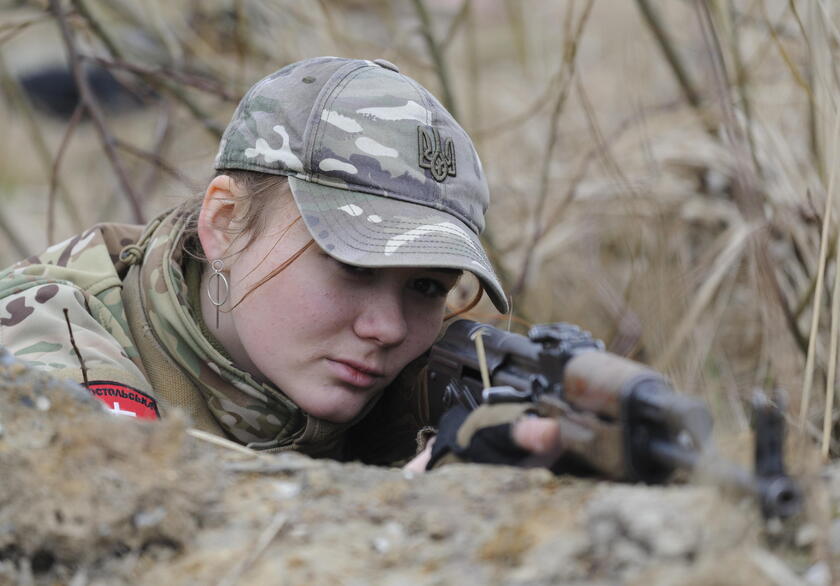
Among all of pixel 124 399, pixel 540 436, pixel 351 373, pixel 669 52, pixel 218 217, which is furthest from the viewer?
pixel 669 52

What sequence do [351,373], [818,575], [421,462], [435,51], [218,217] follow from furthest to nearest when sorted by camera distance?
[435,51] < [218,217] < [351,373] < [421,462] < [818,575]

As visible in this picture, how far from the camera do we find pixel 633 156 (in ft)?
14.8

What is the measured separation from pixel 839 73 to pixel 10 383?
2016 mm

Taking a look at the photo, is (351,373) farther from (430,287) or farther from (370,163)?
(370,163)

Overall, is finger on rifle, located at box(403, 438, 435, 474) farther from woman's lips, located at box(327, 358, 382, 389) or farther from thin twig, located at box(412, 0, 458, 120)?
thin twig, located at box(412, 0, 458, 120)

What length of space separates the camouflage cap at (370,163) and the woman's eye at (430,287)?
0.11 metres

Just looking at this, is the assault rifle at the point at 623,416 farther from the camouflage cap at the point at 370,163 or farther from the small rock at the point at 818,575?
the camouflage cap at the point at 370,163

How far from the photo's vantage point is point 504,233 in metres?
4.69

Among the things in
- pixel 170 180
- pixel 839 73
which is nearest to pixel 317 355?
pixel 839 73

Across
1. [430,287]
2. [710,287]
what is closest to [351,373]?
[430,287]

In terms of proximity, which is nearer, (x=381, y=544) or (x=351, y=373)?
(x=381, y=544)

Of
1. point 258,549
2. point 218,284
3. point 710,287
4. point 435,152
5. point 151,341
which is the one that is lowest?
point 710,287

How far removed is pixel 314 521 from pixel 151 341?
1121mm

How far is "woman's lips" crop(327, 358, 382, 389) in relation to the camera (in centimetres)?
218
